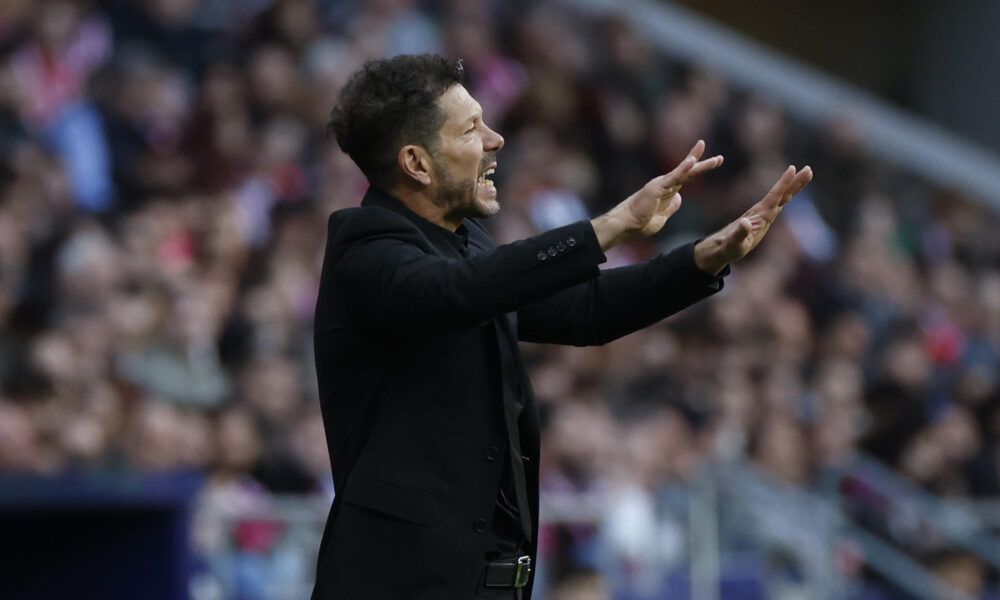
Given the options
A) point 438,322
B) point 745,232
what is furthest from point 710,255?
point 438,322

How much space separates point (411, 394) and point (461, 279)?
304mm

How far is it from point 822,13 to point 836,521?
8118 millimetres

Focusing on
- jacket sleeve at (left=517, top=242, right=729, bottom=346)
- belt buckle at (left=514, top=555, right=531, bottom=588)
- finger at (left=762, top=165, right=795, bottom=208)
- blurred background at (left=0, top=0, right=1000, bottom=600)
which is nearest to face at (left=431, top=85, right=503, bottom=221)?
jacket sleeve at (left=517, top=242, right=729, bottom=346)

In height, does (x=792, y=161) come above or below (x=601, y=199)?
above

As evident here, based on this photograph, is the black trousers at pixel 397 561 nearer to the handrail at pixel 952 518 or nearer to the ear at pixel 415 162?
the ear at pixel 415 162

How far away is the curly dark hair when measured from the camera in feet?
9.97

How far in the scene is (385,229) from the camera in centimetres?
295

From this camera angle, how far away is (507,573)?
3.00 metres

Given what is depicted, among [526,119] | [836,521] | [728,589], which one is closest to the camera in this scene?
[728,589]

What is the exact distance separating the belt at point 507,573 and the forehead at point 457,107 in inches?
33.9

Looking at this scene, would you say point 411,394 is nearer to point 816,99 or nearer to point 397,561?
point 397,561

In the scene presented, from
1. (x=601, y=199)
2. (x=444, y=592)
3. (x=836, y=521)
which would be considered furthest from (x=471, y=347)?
(x=601, y=199)

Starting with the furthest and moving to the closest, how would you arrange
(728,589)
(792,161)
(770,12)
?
(770,12), (792,161), (728,589)

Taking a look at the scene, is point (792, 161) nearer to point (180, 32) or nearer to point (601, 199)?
point (601, 199)
